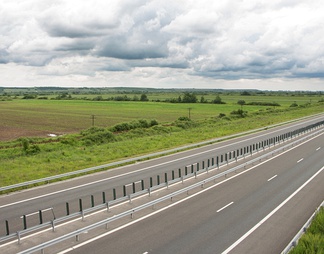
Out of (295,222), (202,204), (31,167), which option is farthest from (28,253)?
(31,167)

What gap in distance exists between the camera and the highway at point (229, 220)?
14.9 m

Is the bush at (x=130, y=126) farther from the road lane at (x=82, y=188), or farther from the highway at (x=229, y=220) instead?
the highway at (x=229, y=220)

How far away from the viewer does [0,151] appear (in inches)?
1694

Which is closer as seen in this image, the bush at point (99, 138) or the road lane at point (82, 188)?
the road lane at point (82, 188)

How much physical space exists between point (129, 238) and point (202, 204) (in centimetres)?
616

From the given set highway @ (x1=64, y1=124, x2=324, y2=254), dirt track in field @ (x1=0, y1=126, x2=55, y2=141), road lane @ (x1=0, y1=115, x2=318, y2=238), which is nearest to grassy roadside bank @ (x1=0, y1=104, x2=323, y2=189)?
road lane @ (x1=0, y1=115, x2=318, y2=238)

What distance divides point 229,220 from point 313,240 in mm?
4717

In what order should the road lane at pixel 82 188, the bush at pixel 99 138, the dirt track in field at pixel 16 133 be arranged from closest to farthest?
the road lane at pixel 82 188
the bush at pixel 99 138
the dirt track in field at pixel 16 133

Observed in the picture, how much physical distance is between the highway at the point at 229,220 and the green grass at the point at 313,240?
3.40ft

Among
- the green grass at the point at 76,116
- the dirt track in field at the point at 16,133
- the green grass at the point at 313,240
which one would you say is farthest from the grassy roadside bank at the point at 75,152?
the green grass at the point at 313,240

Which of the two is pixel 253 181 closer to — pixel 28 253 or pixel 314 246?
pixel 314 246

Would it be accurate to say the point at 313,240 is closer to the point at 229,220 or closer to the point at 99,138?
the point at 229,220

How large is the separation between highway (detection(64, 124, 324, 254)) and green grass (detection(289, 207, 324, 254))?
40.8 inches

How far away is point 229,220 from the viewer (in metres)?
17.9
